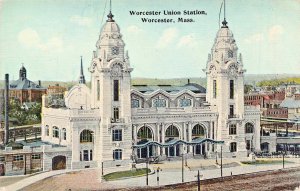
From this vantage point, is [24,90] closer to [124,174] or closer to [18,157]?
[18,157]

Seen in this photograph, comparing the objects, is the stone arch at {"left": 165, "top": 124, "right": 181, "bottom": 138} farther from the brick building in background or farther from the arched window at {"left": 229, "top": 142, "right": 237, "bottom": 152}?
the brick building in background

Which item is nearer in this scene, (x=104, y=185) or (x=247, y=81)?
(x=104, y=185)

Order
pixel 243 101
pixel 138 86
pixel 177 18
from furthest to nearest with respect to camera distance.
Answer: pixel 243 101, pixel 138 86, pixel 177 18

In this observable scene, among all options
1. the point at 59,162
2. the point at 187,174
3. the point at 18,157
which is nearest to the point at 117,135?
the point at 59,162

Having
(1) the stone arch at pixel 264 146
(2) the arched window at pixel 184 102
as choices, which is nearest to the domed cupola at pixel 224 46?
(2) the arched window at pixel 184 102

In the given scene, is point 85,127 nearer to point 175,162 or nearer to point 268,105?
point 175,162

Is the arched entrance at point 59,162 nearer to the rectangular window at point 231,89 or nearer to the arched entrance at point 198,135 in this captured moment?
the arched entrance at point 198,135

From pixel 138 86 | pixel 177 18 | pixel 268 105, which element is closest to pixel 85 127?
pixel 138 86
